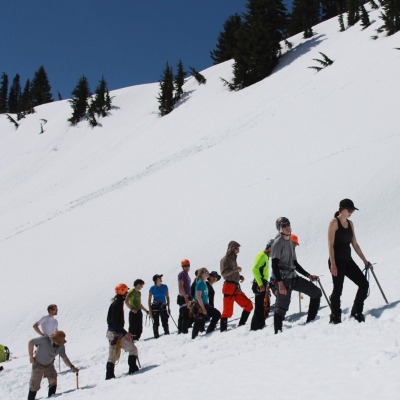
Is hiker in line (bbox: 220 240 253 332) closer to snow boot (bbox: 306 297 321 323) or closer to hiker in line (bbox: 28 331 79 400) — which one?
snow boot (bbox: 306 297 321 323)

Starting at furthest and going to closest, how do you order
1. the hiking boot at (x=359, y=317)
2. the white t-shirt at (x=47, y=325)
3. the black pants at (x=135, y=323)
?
the black pants at (x=135, y=323), the white t-shirt at (x=47, y=325), the hiking boot at (x=359, y=317)

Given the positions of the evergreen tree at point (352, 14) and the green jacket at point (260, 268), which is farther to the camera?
the evergreen tree at point (352, 14)

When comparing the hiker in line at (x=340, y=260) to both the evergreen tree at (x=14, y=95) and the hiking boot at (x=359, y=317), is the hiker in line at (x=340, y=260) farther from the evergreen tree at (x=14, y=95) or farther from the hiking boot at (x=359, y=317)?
the evergreen tree at (x=14, y=95)

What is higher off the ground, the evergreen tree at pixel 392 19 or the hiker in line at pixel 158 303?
the evergreen tree at pixel 392 19

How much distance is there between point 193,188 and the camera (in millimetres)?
21719

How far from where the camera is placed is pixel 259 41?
44.1 m

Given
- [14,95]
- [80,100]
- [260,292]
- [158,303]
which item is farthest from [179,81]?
[14,95]

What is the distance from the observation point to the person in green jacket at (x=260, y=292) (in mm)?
8539

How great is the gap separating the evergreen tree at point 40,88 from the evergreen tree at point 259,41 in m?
62.8

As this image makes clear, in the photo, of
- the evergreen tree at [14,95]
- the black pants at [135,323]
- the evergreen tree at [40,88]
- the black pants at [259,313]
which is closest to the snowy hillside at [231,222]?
the black pants at [259,313]

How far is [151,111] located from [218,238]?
3515cm

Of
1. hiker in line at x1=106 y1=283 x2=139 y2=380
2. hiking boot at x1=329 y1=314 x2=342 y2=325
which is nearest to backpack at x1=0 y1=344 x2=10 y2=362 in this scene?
hiker in line at x1=106 y1=283 x2=139 y2=380

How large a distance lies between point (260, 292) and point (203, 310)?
1.62 meters

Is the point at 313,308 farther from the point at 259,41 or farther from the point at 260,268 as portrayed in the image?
the point at 259,41
